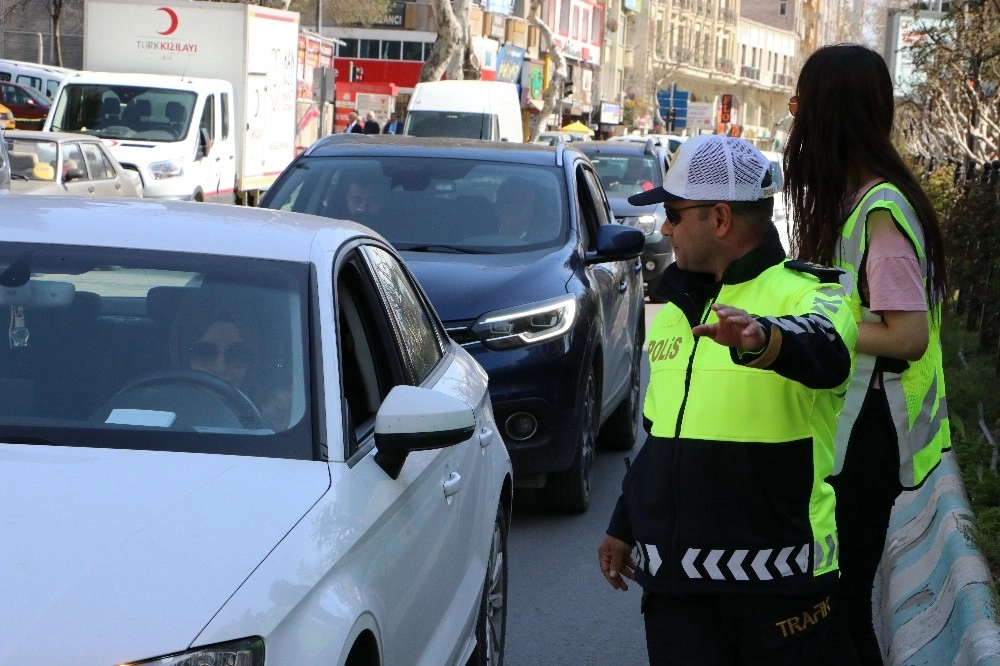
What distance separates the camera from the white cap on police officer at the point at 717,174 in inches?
117

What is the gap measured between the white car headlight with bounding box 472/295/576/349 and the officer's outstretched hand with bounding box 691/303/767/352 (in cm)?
408

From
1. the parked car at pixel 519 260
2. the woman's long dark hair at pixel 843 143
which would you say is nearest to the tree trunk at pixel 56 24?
the parked car at pixel 519 260

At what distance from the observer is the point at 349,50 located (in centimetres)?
Result: 6391

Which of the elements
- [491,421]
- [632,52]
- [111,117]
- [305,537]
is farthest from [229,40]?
[632,52]

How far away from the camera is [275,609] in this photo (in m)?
2.52

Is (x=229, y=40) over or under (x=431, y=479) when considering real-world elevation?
over

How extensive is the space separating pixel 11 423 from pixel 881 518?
6.71 ft

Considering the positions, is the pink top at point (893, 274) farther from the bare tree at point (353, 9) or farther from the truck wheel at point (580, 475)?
the bare tree at point (353, 9)

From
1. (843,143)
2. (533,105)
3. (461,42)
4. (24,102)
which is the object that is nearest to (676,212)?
(843,143)

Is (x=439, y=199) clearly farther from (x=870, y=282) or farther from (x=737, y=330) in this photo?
(x=737, y=330)

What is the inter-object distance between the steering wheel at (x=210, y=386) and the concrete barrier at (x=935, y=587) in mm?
2073

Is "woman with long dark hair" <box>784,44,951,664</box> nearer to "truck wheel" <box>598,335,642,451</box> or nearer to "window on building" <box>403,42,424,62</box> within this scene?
"truck wheel" <box>598,335,642,451</box>

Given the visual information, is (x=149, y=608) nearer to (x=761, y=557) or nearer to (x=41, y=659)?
(x=41, y=659)

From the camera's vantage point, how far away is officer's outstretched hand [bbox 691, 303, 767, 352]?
8.43 feet
